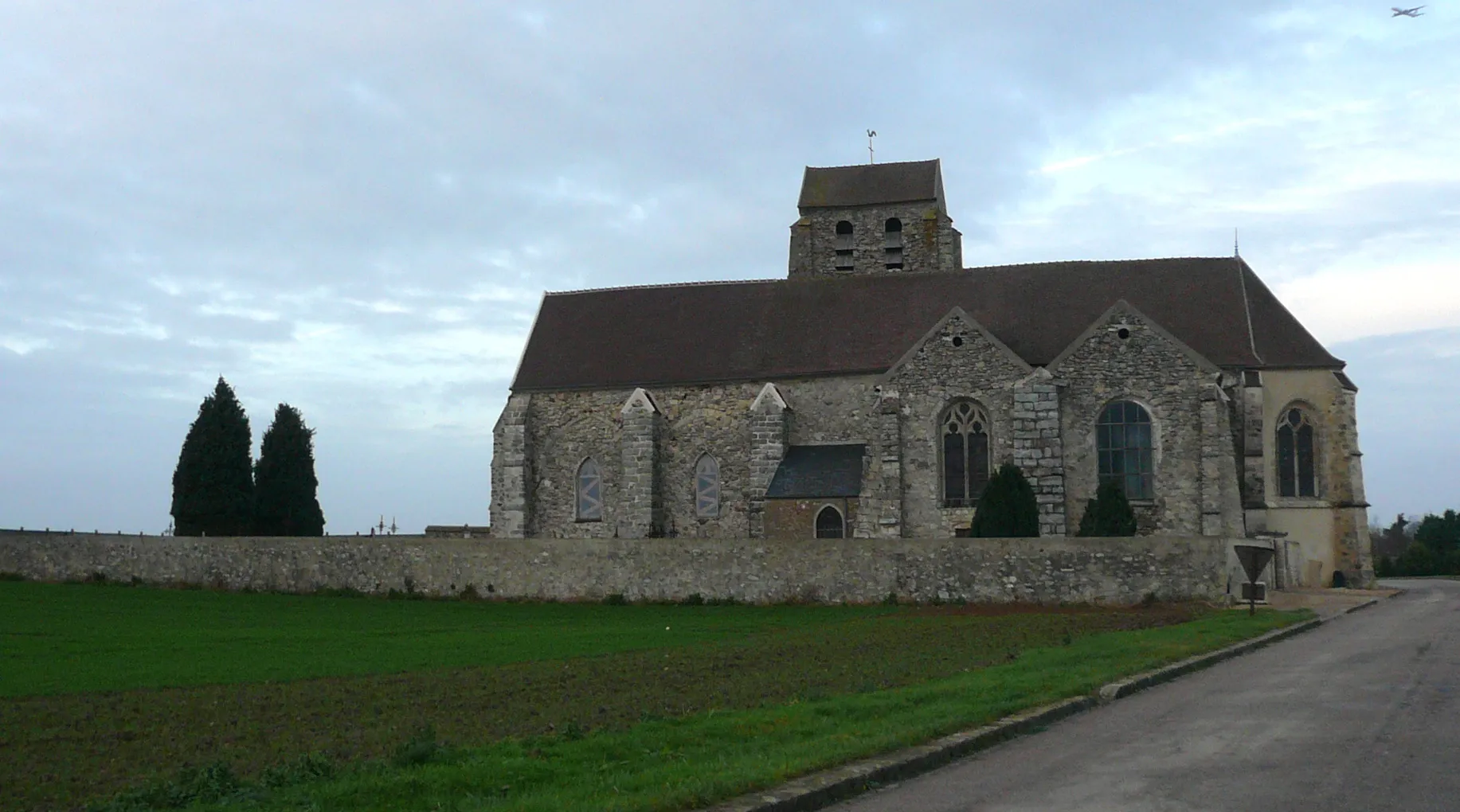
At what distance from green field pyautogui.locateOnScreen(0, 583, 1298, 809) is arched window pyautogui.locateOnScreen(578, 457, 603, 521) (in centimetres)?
1533

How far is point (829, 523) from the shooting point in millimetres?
38781

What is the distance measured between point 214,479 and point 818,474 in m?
24.4

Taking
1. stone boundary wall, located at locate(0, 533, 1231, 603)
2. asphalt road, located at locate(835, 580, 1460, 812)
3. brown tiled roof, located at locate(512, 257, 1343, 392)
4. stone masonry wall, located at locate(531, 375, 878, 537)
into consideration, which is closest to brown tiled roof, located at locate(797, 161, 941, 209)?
brown tiled roof, located at locate(512, 257, 1343, 392)

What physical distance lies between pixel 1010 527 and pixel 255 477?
30229 mm

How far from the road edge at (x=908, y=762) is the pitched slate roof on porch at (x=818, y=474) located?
23153mm

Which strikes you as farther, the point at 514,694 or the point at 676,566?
the point at 676,566

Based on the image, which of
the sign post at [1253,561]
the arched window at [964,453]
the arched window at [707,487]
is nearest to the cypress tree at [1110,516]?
the arched window at [964,453]

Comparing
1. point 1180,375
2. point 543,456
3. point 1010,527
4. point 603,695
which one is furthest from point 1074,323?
point 603,695

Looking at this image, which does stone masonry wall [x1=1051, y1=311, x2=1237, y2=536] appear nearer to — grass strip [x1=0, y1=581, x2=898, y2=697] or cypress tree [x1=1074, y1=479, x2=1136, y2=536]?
cypress tree [x1=1074, y1=479, x2=1136, y2=536]

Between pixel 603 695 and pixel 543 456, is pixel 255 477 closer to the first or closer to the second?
pixel 543 456

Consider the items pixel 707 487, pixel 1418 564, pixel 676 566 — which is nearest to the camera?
pixel 676 566

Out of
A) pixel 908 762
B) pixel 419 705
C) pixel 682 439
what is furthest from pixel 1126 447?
pixel 908 762

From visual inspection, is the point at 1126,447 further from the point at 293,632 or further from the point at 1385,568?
the point at 1385,568

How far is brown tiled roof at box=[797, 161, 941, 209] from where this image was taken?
4812 centimetres
